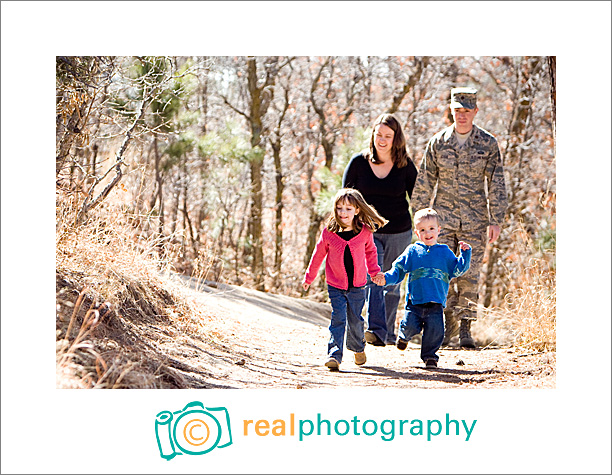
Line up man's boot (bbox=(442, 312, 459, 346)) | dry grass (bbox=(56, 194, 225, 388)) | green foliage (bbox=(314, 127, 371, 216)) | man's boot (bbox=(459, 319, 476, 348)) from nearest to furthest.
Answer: dry grass (bbox=(56, 194, 225, 388)) → man's boot (bbox=(459, 319, 476, 348)) → man's boot (bbox=(442, 312, 459, 346)) → green foliage (bbox=(314, 127, 371, 216))

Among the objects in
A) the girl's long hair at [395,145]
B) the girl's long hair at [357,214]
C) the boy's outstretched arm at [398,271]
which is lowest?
the boy's outstretched arm at [398,271]

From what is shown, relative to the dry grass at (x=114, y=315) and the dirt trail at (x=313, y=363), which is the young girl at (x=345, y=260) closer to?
the dirt trail at (x=313, y=363)

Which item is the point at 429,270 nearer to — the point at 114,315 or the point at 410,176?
the point at 410,176

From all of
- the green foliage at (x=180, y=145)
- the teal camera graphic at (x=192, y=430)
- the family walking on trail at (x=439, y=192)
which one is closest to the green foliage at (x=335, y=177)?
the green foliage at (x=180, y=145)

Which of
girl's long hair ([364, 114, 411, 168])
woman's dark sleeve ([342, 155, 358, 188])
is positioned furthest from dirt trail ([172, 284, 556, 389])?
girl's long hair ([364, 114, 411, 168])

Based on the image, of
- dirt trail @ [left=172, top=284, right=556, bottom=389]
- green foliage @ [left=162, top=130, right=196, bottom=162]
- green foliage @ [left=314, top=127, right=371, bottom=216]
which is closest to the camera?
dirt trail @ [left=172, top=284, right=556, bottom=389]

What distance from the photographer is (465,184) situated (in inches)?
203

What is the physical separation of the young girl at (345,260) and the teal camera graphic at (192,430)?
86cm

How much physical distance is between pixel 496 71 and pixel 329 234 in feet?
19.7

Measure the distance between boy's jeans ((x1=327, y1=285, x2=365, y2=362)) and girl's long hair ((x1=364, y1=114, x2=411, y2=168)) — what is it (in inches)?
43.0

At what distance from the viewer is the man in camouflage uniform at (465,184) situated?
16.7 ft

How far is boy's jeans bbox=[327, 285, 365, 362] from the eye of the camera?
4348mm

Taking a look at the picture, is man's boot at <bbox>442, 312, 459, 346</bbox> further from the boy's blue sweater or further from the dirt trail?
the boy's blue sweater

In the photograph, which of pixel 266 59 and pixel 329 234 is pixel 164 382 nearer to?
pixel 329 234
